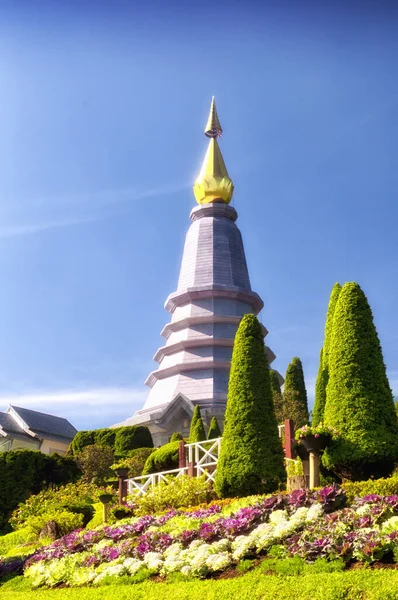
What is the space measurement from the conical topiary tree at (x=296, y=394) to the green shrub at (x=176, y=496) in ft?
46.0

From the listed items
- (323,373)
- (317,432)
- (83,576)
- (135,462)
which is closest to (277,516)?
(83,576)

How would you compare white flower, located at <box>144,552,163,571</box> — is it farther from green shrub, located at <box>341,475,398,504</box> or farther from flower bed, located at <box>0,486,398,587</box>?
green shrub, located at <box>341,475,398,504</box>

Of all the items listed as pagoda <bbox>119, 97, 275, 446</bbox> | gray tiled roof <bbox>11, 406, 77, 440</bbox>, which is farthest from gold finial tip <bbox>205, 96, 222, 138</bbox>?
gray tiled roof <bbox>11, 406, 77, 440</bbox>

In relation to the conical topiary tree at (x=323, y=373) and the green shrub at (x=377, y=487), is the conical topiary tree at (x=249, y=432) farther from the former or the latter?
the green shrub at (x=377, y=487)

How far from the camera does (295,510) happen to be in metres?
12.6

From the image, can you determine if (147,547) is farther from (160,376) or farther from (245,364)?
(160,376)

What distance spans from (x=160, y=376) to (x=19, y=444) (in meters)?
11.8

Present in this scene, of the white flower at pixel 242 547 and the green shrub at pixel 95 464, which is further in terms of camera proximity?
the green shrub at pixel 95 464

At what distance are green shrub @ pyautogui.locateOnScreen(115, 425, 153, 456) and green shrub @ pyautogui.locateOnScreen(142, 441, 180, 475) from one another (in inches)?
345

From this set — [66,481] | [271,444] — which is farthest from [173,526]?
[66,481]

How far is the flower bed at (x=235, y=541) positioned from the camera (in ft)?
33.4

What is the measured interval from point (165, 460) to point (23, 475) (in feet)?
24.6

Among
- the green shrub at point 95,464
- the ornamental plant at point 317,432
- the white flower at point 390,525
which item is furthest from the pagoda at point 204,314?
the white flower at point 390,525

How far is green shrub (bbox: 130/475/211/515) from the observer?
61.9 ft
